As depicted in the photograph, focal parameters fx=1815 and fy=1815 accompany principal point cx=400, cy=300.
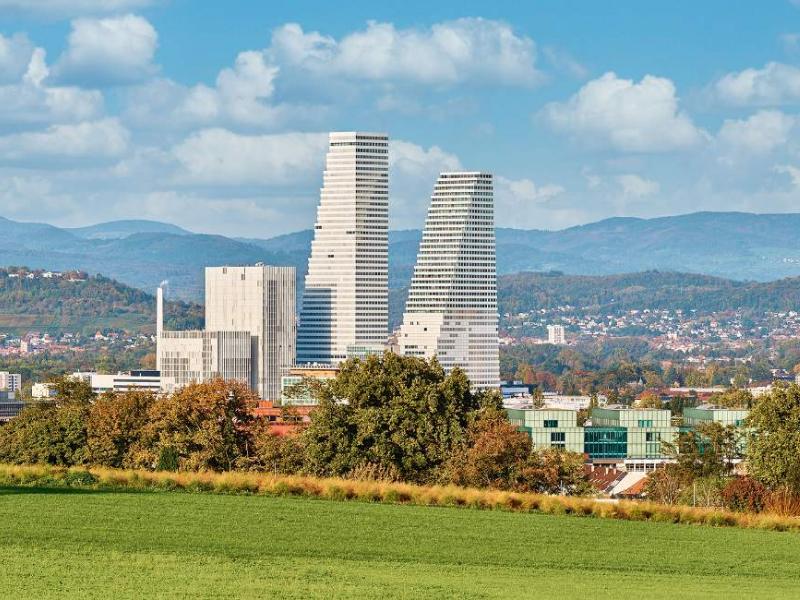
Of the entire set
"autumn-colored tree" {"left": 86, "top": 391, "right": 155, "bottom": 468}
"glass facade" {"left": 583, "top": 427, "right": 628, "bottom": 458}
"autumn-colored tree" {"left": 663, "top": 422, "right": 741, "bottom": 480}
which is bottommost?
"glass facade" {"left": 583, "top": 427, "right": 628, "bottom": 458}

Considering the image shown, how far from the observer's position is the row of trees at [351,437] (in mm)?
64250

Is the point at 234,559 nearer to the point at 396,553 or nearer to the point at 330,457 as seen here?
the point at 396,553

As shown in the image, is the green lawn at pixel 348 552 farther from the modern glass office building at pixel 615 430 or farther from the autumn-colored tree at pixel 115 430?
the modern glass office building at pixel 615 430

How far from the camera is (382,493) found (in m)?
45.5

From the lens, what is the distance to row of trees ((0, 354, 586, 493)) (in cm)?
6425

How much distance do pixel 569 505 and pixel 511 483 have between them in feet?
60.1

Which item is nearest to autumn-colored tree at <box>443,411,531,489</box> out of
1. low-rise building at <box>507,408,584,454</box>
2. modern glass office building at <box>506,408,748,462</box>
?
low-rise building at <box>507,408,584,454</box>

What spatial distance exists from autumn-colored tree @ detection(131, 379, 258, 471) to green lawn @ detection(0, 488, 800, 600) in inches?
1036

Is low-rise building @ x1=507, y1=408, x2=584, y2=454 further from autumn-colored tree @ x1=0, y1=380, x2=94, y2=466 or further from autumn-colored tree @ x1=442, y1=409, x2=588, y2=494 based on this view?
autumn-colored tree @ x1=442, y1=409, x2=588, y2=494

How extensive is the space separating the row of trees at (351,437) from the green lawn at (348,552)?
57.7 feet

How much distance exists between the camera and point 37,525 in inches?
1417

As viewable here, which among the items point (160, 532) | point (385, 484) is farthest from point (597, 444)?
point (160, 532)

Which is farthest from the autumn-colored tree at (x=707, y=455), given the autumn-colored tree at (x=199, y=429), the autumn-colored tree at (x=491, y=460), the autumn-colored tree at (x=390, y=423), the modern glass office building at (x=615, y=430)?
the modern glass office building at (x=615, y=430)

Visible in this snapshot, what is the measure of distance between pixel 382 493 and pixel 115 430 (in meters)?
30.9
